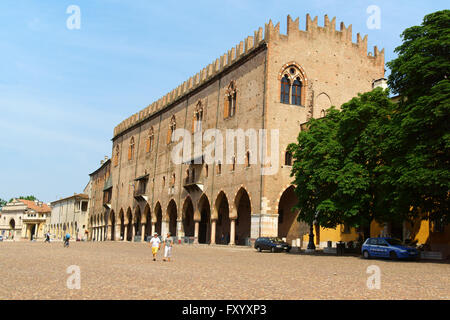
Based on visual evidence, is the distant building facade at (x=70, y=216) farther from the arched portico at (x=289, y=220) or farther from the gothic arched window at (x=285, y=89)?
the gothic arched window at (x=285, y=89)

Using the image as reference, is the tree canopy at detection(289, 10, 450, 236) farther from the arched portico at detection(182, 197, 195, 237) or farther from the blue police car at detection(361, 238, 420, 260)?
the arched portico at detection(182, 197, 195, 237)

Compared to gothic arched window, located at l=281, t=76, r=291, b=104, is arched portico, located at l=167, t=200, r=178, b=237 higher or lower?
lower

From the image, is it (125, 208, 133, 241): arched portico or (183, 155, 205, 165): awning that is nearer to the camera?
(183, 155, 205, 165): awning

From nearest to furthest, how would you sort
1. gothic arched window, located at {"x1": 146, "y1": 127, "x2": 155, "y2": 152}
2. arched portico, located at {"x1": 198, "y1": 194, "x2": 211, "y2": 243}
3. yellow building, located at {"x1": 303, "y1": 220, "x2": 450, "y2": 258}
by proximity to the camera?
1. yellow building, located at {"x1": 303, "y1": 220, "x2": 450, "y2": 258}
2. arched portico, located at {"x1": 198, "y1": 194, "x2": 211, "y2": 243}
3. gothic arched window, located at {"x1": 146, "y1": 127, "x2": 155, "y2": 152}

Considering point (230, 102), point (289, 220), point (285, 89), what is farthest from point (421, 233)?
point (230, 102)

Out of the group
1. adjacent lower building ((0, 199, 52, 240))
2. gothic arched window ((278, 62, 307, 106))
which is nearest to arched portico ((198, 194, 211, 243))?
gothic arched window ((278, 62, 307, 106))

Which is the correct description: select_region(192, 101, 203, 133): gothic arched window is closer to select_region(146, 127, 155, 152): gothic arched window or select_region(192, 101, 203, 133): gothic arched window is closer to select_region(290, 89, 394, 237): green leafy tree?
select_region(146, 127, 155, 152): gothic arched window

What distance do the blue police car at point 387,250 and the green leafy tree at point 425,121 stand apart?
177 centimetres

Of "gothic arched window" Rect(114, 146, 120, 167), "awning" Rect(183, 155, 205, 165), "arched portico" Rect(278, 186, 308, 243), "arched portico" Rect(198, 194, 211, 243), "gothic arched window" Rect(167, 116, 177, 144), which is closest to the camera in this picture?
"arched portico" Rect(278, 186, 308, 243)

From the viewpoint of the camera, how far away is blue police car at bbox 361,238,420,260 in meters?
22.9

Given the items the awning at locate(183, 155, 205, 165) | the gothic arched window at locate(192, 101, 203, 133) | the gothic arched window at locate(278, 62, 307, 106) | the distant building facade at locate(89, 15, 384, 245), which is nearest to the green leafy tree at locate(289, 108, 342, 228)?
the distant building facade at locate(89, 15, 384, 245)

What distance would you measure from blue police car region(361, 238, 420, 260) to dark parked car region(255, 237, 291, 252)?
8355 millimetres

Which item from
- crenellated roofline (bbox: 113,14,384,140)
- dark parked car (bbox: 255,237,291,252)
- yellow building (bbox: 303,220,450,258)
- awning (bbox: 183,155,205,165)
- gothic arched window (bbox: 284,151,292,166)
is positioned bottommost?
dark parked car (bbox: 255,237,291,252)
